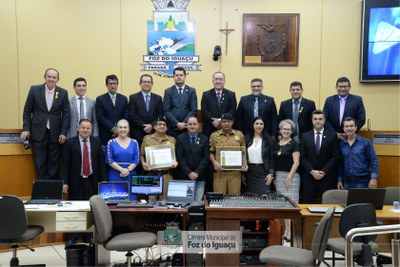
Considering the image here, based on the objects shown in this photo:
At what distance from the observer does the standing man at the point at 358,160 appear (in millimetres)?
4910

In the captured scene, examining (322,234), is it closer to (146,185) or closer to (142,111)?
(146,185)

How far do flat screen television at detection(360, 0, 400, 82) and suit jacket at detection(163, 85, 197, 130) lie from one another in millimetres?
3924

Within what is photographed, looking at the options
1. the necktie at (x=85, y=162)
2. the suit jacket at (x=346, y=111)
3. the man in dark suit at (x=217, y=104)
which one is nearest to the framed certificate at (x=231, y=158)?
the man in dark suit at (x=217, y=104)

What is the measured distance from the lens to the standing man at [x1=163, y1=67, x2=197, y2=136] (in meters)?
5.38

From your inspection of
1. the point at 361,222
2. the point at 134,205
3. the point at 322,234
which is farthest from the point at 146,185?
the point at 361,222

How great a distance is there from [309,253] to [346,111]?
9.04 ft

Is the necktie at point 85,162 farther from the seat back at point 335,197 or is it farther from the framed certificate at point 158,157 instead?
the seat back at point 335,197

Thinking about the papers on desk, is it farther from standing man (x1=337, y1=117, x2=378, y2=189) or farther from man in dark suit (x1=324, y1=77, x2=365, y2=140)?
man in dark suit (x1=324, y1=77, x2=365, y2=140)

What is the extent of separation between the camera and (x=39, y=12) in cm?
736

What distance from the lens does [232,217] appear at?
3.73 meters

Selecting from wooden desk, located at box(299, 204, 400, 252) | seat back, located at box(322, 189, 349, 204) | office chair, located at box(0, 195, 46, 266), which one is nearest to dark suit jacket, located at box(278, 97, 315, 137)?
seat back, located at box(322, 189, 349, 204)

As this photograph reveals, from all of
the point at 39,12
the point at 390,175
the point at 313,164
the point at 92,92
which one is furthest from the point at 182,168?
the point at 39,12

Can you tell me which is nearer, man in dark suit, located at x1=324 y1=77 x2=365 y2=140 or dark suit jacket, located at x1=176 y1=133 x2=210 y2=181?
dark suit jacket, located at x1=176 y1=133 x2=210 y2=181

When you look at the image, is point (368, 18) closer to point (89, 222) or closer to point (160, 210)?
point (160, 210)
